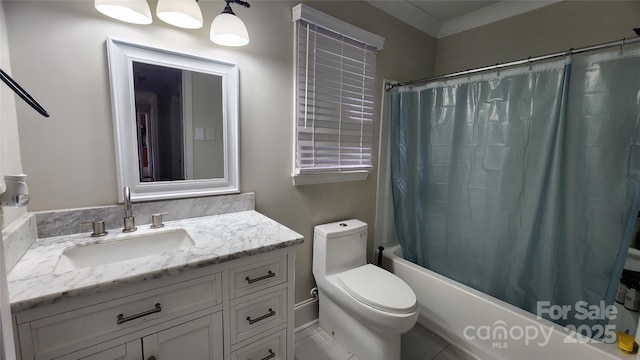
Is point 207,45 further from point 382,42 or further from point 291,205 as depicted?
point 382,42

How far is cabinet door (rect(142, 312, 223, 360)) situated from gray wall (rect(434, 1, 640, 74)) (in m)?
2.63

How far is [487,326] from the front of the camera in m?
1.60

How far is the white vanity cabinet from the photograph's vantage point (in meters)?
0.75

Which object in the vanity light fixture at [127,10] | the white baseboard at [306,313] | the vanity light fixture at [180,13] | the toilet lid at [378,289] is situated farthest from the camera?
the white baseboard at [306,313]

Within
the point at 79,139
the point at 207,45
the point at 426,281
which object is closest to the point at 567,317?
the point at 426,281

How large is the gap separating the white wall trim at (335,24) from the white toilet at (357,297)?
4.34ft

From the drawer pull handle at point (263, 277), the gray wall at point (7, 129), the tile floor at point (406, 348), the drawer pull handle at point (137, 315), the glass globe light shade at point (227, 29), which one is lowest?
the tile floor at point (406, 348)

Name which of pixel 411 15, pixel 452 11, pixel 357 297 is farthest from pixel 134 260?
pixel 452 11

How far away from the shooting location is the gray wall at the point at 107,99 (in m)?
1.02

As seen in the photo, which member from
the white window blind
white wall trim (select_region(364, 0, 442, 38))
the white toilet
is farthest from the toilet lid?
white wall trim (select_region(364, 0, 442, 38))

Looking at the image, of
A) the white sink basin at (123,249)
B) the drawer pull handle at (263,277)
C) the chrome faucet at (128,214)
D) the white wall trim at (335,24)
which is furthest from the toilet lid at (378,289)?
the white wall trim at (335,24)

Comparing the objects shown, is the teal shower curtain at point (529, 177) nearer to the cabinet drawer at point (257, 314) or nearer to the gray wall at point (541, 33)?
the gray wall at point (541, 33)

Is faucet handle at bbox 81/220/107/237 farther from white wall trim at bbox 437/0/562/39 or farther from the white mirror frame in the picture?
white wall trim at bbox 437/0/562/39

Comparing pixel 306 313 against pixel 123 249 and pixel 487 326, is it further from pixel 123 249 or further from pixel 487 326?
pixel 123 249
